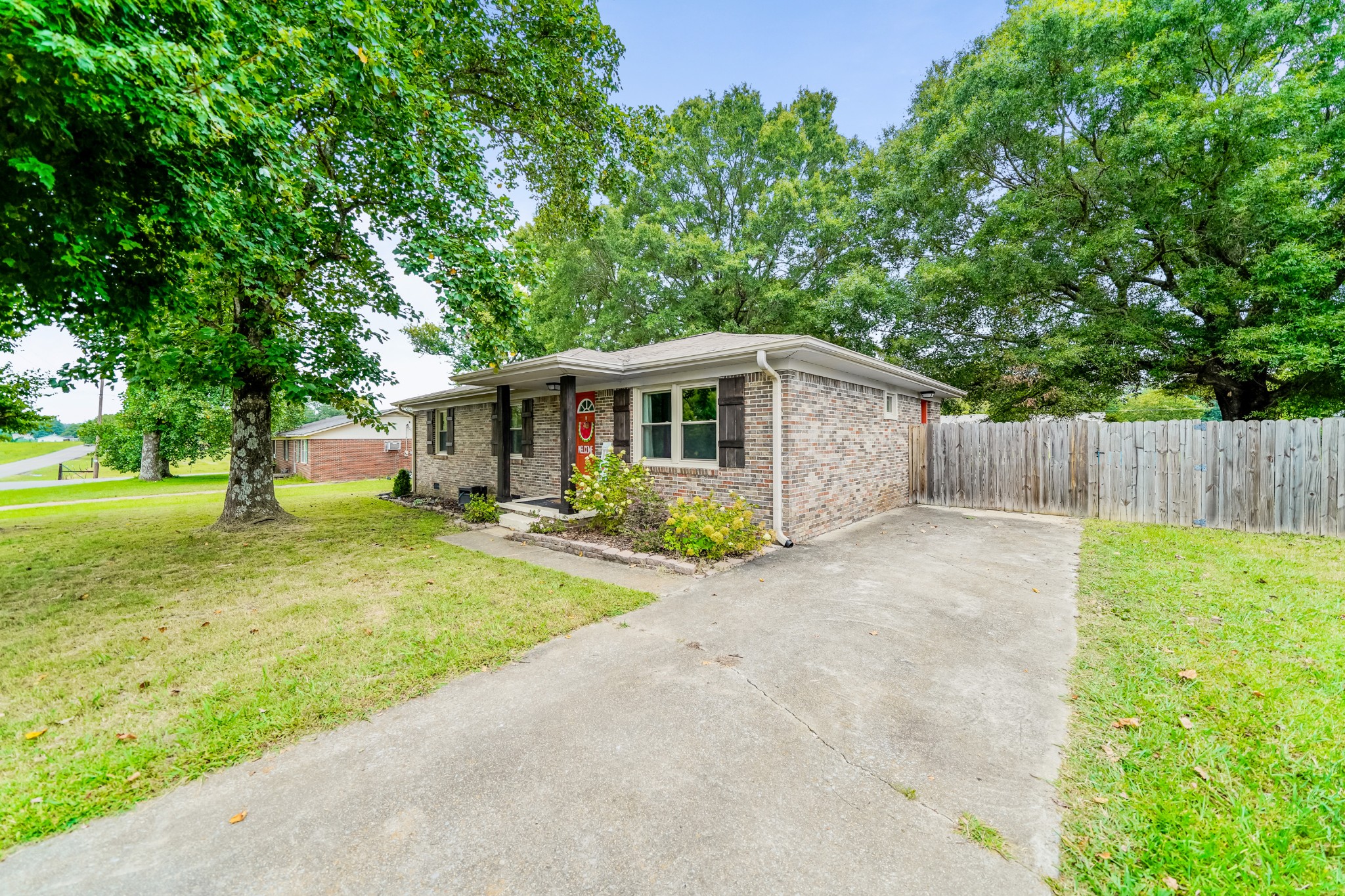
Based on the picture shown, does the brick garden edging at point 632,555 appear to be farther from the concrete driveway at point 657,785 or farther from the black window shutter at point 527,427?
the black window shutter at point 527,427

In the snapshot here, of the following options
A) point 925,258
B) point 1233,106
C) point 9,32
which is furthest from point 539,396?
point 1233,106

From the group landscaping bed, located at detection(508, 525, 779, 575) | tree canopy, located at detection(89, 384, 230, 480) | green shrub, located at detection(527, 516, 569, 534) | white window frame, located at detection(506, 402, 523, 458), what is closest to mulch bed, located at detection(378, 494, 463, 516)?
white window frame, located at detection(506, 402, 523, 458)

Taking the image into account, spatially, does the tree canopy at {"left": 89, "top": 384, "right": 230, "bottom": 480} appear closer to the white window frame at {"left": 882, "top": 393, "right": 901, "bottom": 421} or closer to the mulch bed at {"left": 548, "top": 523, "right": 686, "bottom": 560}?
the mulch bed at {"left": 548, "top": 523, "right": 686, "bottom": 560}

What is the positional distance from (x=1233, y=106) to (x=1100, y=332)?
4.63 m

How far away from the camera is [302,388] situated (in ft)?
27.3

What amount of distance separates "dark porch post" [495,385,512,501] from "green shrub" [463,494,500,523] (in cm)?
43

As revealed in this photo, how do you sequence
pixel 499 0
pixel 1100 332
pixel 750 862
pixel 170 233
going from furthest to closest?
pixel 1100 332 → pixel 499 0 → pixel 170 233 → pixel 750 862

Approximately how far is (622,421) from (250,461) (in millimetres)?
7539

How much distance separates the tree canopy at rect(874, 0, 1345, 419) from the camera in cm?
968

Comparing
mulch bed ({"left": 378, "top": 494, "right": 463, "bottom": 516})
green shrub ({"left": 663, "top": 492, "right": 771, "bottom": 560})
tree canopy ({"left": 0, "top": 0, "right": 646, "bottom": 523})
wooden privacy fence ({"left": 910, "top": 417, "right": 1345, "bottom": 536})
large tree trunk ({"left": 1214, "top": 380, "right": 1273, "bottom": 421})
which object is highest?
tree canopy ({"left": 0, "top": 0, "right": 646, "bottom": 523})

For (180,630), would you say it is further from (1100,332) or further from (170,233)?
(1100,332)

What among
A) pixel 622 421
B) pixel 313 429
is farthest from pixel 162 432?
pixel 622 421

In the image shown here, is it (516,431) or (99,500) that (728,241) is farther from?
(99,500)

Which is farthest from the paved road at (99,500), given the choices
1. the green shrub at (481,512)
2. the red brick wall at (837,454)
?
the red brick wall at (837,454)
